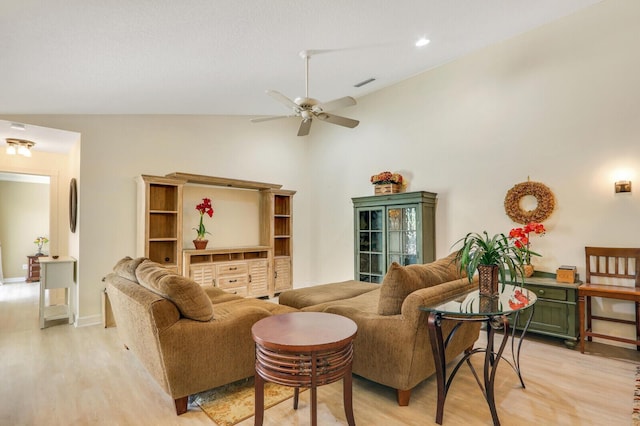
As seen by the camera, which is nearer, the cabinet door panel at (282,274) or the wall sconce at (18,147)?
the wall sconce at (18,147)

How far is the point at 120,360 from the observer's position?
9.93 feet

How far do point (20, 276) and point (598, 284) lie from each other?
10.4 metres

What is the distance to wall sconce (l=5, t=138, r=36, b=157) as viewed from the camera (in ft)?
14.4

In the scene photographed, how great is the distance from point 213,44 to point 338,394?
10.1 feet

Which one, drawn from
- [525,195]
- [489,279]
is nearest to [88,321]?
[489,279]

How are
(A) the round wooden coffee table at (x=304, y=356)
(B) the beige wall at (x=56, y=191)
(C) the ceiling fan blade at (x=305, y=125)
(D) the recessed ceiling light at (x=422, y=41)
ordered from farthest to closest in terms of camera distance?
(B) the beige wall at (x=56, y=191) → (D) the recessed ceiling light at (x=422, y=41) → (C) the ceiling fan blade at (x=305, y=125) → (A) the round wooden coffee table at (x=304, y=356)

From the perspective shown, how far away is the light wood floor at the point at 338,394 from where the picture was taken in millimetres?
2096

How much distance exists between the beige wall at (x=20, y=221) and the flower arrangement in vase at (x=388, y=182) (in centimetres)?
767

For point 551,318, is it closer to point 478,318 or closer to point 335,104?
point 478,318

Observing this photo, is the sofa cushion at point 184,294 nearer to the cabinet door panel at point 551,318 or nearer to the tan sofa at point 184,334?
the tan sofa at point 184,334

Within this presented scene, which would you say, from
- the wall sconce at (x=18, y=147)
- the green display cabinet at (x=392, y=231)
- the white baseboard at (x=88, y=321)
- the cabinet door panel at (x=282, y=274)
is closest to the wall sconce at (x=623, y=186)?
the green display cabinet at (x=392, y=231)

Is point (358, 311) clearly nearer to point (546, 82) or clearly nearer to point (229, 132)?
point (546, 82)

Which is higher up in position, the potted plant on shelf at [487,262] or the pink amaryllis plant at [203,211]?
the pink amaryllis plant at [203,211]

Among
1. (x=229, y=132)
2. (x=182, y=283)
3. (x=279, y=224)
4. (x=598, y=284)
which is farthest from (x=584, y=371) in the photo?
(x=229, y=132)
